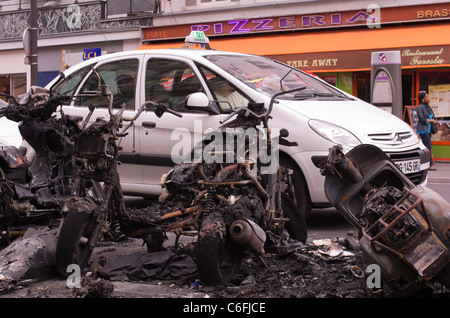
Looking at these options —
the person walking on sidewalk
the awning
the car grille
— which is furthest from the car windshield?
the awning

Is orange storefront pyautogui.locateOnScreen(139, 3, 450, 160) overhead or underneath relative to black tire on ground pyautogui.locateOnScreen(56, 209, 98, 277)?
overhead

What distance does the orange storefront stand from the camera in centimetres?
1620

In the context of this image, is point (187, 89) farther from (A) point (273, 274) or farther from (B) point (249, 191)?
(A) point (273, 274)

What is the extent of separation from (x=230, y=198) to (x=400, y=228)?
1.48 meters

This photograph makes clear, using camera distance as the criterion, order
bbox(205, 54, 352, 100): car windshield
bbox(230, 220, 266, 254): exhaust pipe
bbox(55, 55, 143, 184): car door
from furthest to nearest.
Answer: bbox(55, 55, 143, 184): car door, bbox(205, 54, 352, 100): car windshield, bbox(230, 220, 266, 254): exhaust pipe

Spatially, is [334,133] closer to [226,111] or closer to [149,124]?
[226,111]

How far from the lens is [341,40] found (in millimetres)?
17719

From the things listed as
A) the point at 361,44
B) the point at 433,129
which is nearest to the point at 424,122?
the point at 433,129

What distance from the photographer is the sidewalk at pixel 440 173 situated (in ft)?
41.6

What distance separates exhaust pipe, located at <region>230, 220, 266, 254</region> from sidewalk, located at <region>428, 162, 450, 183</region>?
27.1ft

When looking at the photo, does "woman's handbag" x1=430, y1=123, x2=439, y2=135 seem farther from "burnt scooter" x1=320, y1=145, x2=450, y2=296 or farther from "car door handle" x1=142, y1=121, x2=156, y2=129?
"burnt scooter" x1=320, y1=145, x2=450, y2=296

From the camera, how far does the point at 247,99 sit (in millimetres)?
7348

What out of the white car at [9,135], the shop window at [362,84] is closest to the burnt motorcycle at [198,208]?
the white car at [9,135]

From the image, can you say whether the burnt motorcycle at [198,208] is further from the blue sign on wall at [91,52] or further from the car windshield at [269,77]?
the blue sign on wall at [91,52]
